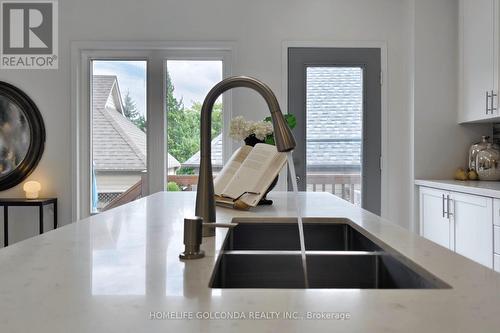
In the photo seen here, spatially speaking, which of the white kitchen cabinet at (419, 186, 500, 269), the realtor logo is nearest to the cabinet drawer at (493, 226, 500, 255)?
the white kitchen cabinet at (419, 186, 500, 269)

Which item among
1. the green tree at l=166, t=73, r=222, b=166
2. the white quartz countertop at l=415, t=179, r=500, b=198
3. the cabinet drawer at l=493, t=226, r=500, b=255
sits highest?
the green tree at l=166, t=73, r=222, b=166

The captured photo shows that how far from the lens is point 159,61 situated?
12.5 feet

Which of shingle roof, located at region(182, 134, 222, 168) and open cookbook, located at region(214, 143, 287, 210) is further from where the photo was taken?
shingle roof, located at region(182, 134, 222, 168)

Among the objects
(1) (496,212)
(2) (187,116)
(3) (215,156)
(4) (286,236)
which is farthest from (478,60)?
(4) (286,236)

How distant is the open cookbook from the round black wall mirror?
8.83ft

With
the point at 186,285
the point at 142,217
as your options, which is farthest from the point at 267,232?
the point at 186,285

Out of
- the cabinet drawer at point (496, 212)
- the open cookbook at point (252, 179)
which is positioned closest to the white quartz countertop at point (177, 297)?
the open cookbook at point (252, 179)

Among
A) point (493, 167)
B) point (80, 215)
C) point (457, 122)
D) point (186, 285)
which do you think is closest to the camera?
point (186, 285)

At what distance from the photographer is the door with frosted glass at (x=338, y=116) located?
3727 mm

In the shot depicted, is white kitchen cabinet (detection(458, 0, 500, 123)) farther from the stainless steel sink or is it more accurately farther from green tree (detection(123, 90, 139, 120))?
green tree (detection(123, 90, 139, 120))

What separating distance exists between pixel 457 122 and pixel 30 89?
12.1 ft

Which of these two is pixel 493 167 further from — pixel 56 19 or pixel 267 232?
pixel 56 19

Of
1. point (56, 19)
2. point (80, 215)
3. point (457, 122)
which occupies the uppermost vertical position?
point (56, 19)

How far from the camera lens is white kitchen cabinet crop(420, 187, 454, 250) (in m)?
3.05
